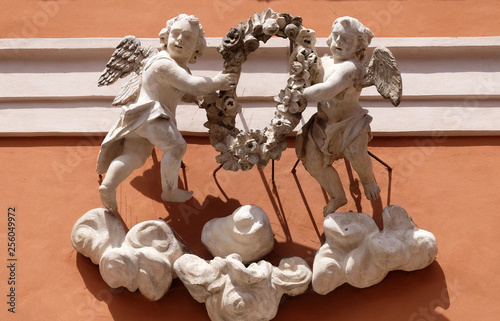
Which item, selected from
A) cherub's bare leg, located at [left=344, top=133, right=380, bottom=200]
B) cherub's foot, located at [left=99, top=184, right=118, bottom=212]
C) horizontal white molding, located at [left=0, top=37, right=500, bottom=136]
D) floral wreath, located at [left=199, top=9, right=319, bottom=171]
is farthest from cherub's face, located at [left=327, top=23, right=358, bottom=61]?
cherub's foot, located at [left=99, top=184, right=118, bottom=212]

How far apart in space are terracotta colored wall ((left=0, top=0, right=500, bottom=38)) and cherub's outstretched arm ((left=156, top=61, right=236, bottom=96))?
107cm

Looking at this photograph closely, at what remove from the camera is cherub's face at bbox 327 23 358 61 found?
600 centimetres

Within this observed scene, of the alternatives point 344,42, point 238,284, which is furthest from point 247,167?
point 344,42

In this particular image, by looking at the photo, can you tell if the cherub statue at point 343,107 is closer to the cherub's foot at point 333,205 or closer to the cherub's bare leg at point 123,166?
the cherub's foot at point 333,205

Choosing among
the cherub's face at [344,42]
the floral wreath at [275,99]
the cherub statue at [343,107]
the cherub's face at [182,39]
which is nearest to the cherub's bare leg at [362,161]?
the cherub statue at [343,107]

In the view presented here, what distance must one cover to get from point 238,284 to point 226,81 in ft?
3.69

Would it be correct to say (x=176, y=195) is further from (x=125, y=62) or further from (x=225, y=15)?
(x=225, y=15)

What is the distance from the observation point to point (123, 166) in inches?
237

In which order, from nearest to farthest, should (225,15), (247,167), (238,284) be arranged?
(238,284), (247,167), (225,15)

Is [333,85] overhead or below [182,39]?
below

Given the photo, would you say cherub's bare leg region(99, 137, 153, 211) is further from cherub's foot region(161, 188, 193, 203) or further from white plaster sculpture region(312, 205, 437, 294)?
white plaster sculpture region(312, 205, 437, 294)

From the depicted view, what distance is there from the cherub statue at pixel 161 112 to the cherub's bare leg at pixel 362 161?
0.76 metres

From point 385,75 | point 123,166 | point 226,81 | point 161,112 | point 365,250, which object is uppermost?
point 385,75

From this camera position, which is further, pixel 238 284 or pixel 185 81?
pixel 185 81
